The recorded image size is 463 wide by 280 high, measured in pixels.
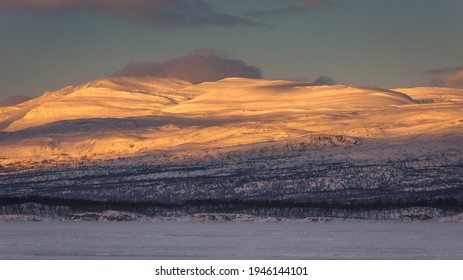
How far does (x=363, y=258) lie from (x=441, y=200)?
99658 mm

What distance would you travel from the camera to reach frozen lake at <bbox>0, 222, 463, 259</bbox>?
73688 millimetres

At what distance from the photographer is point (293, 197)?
633ft

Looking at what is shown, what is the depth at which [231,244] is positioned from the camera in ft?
272

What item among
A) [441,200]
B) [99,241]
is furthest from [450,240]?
[441,200]

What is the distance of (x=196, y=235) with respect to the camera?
318 ft

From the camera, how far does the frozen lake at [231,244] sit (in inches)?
2901

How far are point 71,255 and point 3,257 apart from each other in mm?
4694

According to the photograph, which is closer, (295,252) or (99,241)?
(295,252)
